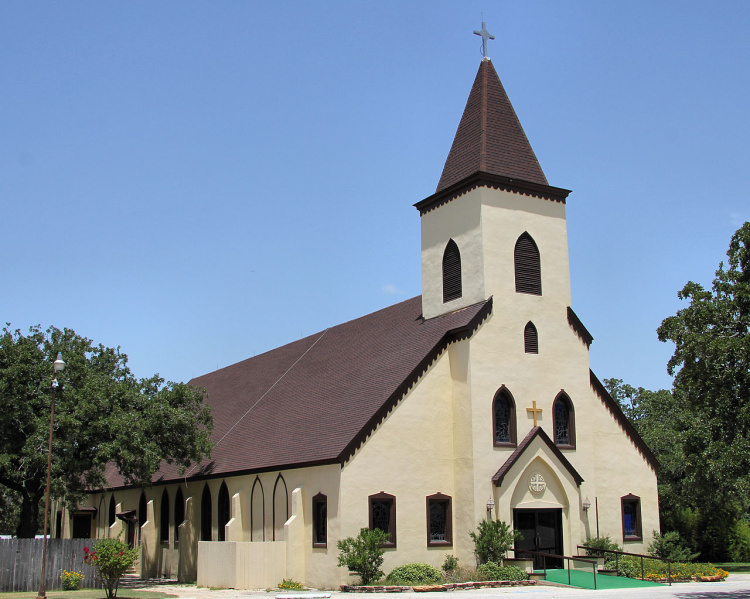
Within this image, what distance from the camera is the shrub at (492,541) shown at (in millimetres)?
27484

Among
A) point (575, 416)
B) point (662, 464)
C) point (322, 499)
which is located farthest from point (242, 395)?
point (662, 464)

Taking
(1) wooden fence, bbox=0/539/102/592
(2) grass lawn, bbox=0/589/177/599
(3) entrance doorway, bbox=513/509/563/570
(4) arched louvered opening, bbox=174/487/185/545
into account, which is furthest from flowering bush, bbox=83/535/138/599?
(4) arched louvered opening, bbox=174/487/185/545

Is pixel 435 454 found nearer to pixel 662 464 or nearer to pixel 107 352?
pixel 107 352

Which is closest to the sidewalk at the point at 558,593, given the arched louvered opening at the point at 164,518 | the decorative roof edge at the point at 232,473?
the decorative roof edge at the point at 232,473

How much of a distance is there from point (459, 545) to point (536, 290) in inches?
376

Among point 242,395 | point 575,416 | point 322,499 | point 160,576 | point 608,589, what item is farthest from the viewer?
point 242,395

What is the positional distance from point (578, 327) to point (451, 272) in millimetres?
5155

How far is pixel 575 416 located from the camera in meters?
31.4

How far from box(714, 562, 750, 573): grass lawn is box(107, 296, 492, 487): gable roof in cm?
1647

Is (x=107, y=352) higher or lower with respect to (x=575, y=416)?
higher

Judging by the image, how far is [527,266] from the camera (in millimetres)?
31672

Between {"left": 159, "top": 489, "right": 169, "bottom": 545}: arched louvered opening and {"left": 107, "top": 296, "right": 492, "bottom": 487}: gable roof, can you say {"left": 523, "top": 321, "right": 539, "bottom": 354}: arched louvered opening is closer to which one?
{"left": 107, "top": 296, "right": 492, "bottom": 487}: gable roof

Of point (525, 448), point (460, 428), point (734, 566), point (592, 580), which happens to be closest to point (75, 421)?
point (460, 428)

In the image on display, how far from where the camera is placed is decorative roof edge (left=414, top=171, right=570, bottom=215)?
31.3 metres
